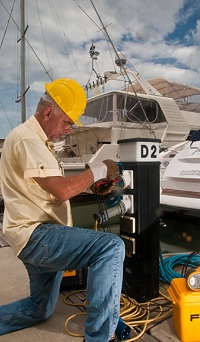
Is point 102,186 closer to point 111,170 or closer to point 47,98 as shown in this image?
point 111,170

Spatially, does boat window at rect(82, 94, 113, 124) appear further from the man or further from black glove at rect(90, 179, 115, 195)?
the man

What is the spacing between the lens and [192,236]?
21.1 ft

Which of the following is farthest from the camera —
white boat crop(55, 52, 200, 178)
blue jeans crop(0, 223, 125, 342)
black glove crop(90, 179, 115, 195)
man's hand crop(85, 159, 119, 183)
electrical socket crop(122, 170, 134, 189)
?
white boat crop(55, 52, 200, 178)

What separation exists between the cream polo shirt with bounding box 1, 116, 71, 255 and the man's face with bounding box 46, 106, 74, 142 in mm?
69

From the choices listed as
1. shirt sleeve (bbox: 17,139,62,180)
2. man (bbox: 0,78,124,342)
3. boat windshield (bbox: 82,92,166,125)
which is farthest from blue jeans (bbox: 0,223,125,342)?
boat windshield (bbox: 82,92,166,125)

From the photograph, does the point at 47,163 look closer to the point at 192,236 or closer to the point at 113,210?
A: the point at 113,210

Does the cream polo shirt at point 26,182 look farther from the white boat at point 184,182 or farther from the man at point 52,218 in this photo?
the white boat at point 184,182

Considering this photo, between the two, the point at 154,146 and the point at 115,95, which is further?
the point at 115,95

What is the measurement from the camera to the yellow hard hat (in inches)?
74.2

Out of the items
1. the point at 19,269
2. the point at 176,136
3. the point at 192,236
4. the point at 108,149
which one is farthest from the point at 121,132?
the point at 19,269

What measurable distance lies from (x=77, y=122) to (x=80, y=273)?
4.55 feet

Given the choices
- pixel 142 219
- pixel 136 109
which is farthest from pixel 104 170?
pixel 136 109

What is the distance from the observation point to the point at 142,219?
2455 millimetres

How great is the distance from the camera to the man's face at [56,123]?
1.87 m
